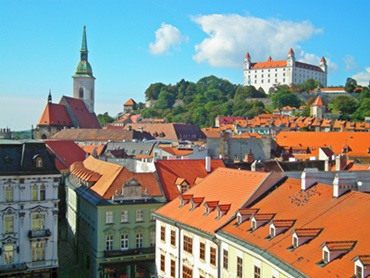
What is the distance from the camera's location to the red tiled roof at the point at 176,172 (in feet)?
131

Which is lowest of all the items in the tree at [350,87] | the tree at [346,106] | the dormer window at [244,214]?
the dormer window at [244,214]

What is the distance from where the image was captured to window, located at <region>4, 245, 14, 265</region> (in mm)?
34625

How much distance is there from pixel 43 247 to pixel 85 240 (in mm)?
5035

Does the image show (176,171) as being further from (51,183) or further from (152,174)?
(51,183)

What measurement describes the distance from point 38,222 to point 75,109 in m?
87.1

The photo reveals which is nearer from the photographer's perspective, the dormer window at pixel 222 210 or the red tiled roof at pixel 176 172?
the dormer window at pixel 222 210

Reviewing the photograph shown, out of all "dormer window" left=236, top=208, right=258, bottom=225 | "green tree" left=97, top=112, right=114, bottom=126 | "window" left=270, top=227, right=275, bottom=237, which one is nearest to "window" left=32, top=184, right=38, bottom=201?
"dormer window" left=236, top=208, right=258, bottom=225

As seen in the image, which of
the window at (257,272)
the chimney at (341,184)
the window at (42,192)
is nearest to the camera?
the window at (257,272)

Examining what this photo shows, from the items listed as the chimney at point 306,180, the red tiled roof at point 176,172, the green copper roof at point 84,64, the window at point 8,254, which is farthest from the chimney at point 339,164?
the green copper roof at point 84,64

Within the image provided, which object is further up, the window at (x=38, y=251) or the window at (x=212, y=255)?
the window at (x=212, y=255)

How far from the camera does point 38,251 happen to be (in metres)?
35.9

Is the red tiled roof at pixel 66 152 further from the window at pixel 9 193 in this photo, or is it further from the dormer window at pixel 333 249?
the dormer window at pixel 333 249

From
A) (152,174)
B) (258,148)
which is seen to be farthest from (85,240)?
(258,148)

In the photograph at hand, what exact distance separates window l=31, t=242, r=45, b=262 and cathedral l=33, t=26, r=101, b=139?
7894 cm
